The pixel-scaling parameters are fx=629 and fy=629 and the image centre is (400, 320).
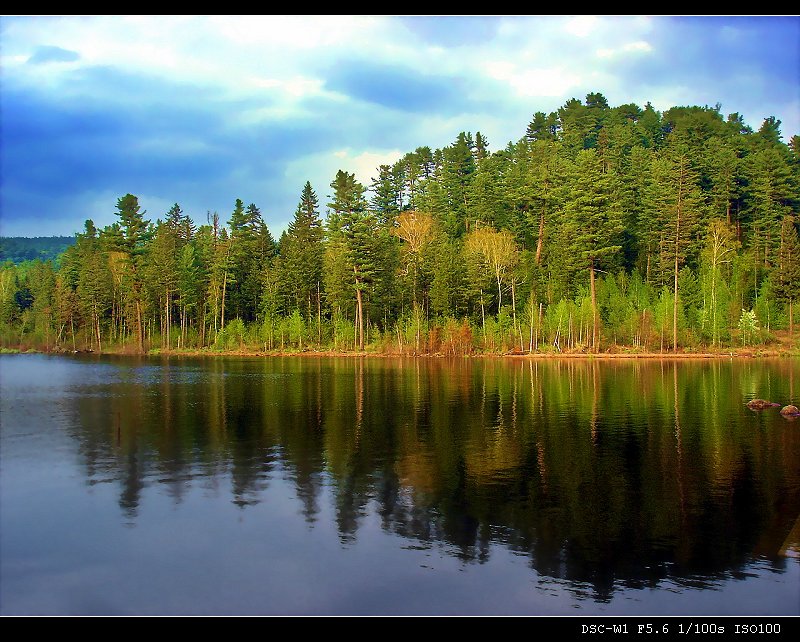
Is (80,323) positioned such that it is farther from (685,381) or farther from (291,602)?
(291,602)

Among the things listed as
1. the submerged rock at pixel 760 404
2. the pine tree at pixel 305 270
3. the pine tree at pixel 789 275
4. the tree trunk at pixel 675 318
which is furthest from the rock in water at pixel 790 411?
the pine tree at pixel 305 270

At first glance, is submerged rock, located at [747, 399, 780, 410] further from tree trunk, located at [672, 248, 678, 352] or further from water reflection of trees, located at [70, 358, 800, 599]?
tree trunk, located at [672, 248, 678, 352]

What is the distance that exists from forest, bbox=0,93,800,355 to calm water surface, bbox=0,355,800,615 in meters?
46.6

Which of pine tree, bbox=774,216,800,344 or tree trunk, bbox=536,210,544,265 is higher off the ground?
tree trunk, bbox=536,210,544,265

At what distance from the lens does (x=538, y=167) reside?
107 m

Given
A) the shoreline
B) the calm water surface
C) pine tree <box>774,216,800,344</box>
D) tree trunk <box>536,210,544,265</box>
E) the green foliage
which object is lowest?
the calm water surface

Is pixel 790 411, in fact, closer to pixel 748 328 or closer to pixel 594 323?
pixel 594 323

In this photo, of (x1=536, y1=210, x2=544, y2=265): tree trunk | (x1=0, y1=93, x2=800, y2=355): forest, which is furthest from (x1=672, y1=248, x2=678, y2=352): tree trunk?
(x1=536, y1=210, x2=544, y2=265): tree trunk

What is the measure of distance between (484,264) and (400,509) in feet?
222

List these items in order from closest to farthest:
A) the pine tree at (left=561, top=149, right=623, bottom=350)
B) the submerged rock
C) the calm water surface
→ the calm water surface < the submerged rock < the pine tree at (left=561, top=149, right=623, bottom=350)

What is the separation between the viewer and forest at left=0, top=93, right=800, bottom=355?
8062 centimetres

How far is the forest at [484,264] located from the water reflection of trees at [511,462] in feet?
121

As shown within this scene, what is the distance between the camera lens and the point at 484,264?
8300cm

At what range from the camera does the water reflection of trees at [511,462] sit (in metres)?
15.1
